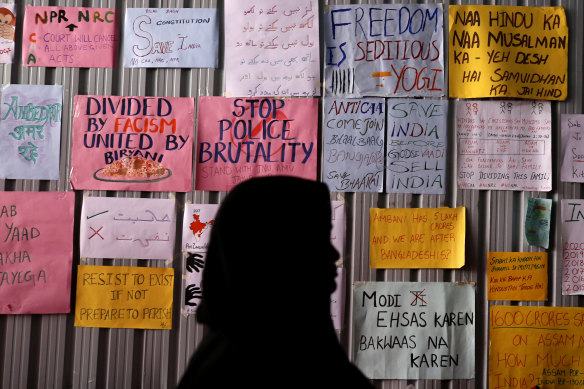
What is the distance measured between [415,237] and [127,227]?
1.47 metres

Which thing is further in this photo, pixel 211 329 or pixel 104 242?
pixel 104 242

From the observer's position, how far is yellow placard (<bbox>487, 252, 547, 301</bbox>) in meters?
2.98

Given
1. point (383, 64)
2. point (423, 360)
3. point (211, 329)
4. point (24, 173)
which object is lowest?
point (423, 360)

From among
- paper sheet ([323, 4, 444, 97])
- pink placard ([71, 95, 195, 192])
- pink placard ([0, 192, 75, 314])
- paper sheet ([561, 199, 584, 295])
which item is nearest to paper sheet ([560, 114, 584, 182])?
paper sheet ([561, 199, 584, 295])

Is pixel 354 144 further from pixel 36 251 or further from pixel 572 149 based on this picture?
pixel 36 251

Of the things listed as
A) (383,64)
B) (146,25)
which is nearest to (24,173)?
(146,25)

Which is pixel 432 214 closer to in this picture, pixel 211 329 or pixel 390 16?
pixel 390 16

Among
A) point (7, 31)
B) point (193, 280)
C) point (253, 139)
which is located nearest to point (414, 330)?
point (193, 280)

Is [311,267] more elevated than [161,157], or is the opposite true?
[161,157]

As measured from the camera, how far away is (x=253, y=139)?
304cm

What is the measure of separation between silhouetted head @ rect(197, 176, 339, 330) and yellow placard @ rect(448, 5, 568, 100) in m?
1.87

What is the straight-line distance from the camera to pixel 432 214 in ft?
9.82

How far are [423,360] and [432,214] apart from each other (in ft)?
2.40

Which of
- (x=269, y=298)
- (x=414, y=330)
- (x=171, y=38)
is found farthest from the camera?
(x=171, y=38)
